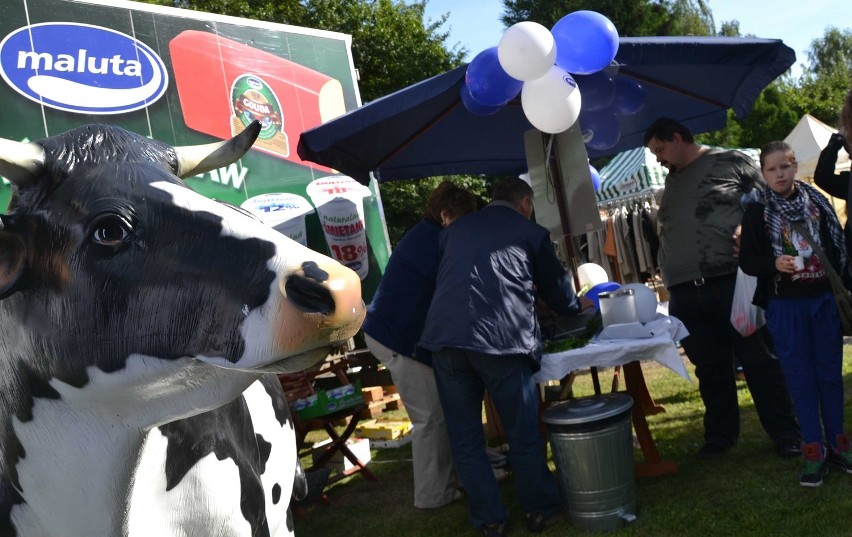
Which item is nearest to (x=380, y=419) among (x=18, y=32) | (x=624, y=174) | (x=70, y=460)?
(x=18, y=32)

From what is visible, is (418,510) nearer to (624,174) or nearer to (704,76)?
(704,76)

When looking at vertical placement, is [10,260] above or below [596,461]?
above

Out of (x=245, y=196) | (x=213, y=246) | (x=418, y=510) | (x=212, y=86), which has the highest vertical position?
(x=212, y=86)

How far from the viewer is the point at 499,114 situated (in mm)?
5898

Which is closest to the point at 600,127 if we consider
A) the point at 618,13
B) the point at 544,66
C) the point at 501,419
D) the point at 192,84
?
the point at 544,66

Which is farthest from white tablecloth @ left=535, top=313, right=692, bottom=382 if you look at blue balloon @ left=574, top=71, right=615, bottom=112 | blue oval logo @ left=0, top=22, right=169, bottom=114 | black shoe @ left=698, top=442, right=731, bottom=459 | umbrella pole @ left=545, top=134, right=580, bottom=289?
blue oval logo @ left=0, top=22, right=169, bottom=114

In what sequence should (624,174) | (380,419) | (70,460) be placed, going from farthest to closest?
1. (624,174)
2. (380,419)
3. (70,460)

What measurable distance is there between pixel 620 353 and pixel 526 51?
5.13 ft

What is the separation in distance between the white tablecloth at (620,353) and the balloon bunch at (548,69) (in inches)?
45.8

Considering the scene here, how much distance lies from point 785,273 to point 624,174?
8789 mm


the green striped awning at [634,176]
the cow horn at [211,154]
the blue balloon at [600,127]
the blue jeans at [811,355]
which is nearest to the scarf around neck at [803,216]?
the blue jeans at [811,355]

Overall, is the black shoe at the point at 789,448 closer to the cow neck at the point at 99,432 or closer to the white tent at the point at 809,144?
the cow neck at the point at 99,432

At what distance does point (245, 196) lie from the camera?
6.06 m

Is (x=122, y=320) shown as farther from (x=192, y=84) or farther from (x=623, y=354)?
(x=192, y=84)
